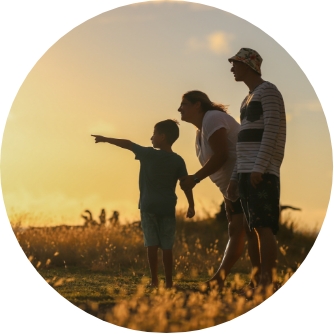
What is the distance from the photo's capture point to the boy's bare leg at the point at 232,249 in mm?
8227

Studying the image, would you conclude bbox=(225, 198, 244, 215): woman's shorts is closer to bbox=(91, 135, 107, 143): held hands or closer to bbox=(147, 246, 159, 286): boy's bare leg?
bbox=(147, 246, 159, 286): boy's bare leg

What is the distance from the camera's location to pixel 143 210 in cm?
821

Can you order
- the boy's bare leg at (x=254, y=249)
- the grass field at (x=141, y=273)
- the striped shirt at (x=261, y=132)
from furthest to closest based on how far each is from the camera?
the boy's bare leg at (x=254, y=249)
the grass field at (x=141, y=273)
the striped shirt at (x=261, y=132)

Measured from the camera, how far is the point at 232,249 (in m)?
8.24

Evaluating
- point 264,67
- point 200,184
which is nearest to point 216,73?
point 264,67

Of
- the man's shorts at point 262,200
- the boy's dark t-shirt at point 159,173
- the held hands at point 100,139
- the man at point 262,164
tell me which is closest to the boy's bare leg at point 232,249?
the man at point 262,164

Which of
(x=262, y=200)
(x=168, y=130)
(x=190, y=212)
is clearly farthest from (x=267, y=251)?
(x=168, y=130)

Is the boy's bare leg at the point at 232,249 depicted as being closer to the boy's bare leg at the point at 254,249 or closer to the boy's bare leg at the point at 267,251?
the boy's bare leg at the point at 254,249

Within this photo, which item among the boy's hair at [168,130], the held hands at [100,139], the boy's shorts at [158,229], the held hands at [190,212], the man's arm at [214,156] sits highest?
the boy's hair at [168,130]

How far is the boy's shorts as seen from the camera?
817 centimetres

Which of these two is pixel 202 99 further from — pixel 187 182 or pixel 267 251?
pixel 267 251

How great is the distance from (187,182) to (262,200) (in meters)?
0.81

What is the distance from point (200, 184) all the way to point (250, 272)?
1.07m

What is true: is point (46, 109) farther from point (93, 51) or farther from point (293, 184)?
point (293, 184)
